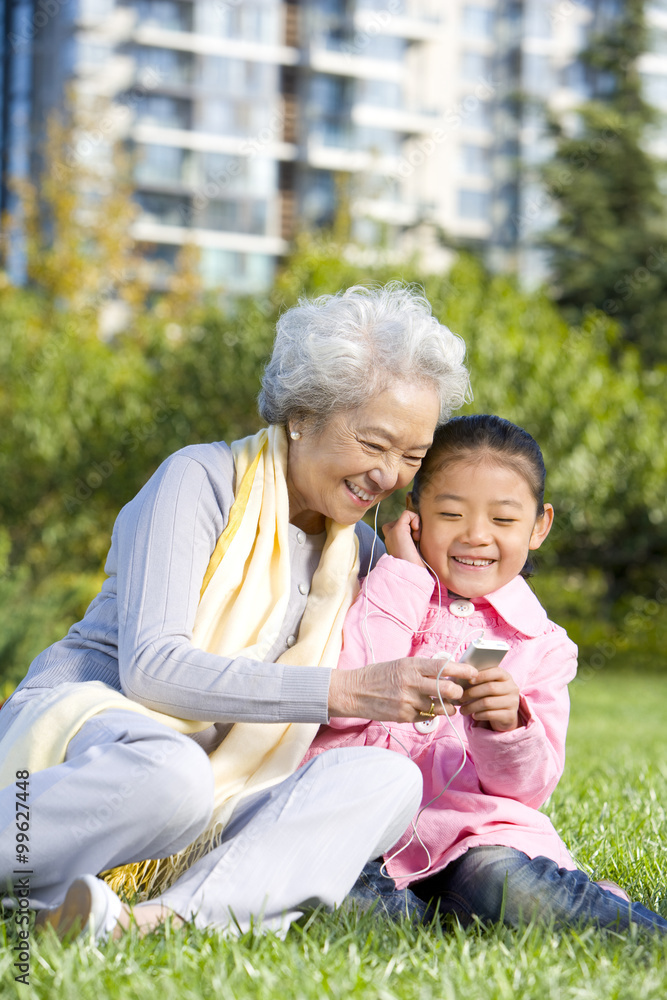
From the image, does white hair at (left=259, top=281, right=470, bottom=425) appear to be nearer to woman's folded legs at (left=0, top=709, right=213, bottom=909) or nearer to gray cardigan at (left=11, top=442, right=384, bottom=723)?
gray cardigan at (left=11, top=442, right=384, bottom=723)

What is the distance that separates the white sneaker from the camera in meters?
2.16

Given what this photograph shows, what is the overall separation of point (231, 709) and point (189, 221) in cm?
3871

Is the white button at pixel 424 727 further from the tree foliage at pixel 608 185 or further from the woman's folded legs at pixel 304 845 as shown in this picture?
the tree foliage at pixel 608 185

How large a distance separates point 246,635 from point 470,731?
24.6 inches

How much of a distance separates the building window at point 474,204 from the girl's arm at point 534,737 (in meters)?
45.0

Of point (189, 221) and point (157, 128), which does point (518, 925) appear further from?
point (157, 128)

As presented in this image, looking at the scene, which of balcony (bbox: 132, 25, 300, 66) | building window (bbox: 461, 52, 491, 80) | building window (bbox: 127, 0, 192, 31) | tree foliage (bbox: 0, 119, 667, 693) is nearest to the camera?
tree foliage (bbox: 0, 119, 667, 693)

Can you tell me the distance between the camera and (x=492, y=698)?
2.52m

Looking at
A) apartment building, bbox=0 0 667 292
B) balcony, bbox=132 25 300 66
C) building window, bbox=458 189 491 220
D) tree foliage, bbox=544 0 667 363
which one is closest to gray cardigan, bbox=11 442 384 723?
tree foliage, bbox=544 0 667 363

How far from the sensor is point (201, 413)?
13242 millimetres

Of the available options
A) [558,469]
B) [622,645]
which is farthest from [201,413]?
[622,645]

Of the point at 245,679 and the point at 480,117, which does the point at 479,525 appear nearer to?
the point at 245,679

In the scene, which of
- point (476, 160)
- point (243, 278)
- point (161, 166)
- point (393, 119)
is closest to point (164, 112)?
point (161, 166)

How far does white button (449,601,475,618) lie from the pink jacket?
0.04ft
